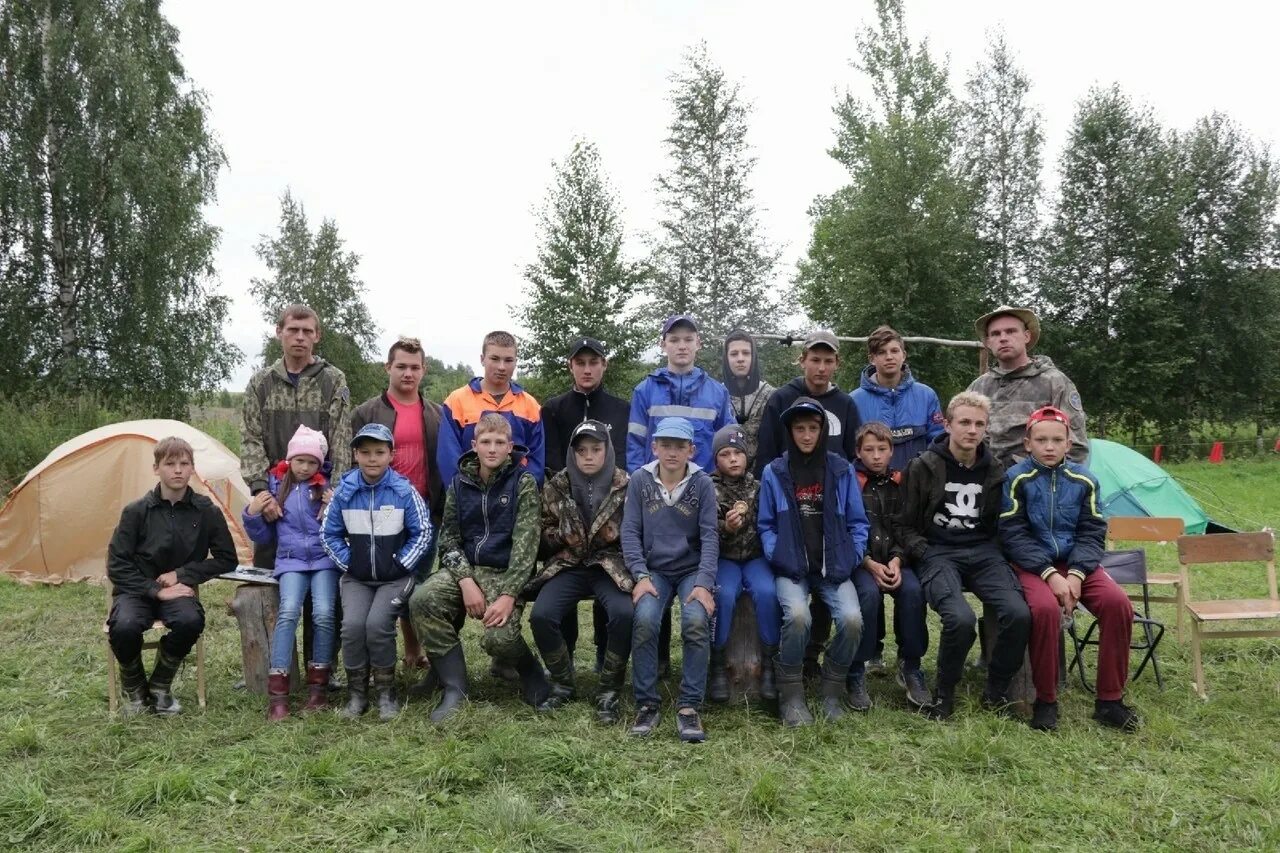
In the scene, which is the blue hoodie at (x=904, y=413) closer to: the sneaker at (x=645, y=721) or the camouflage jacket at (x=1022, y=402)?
the camouflage jacket at (x=1022, y=402)

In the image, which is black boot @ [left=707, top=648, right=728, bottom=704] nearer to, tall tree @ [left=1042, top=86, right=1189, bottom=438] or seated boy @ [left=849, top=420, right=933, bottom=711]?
seated boy @ [left=849, top=420, right=933, bottom=711]

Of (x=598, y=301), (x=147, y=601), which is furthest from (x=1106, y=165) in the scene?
(x=147, y=601)

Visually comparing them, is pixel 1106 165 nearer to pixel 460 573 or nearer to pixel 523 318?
pixel 523 318

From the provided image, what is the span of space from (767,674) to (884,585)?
2.74ft

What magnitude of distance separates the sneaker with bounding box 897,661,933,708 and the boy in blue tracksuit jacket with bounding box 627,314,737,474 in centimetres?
164

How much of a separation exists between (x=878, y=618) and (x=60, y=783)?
408 centimetres

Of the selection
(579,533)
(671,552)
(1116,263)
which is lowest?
(671,552)

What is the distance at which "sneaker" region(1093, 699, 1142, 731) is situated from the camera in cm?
412

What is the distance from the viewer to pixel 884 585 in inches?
177

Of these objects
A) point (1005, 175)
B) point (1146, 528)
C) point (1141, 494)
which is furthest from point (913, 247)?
point (1146, 528)

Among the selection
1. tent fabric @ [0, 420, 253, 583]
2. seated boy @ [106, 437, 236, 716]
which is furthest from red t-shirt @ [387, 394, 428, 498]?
tent fabric @ [0, 420, 253, 583]

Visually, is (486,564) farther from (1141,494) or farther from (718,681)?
(1141,494)

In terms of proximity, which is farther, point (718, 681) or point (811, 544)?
point (718, 681)

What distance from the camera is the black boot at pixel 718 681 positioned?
4594mm
